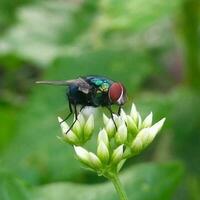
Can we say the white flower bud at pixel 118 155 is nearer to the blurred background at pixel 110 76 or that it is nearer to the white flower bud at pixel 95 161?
the white flower bud at pixel 95 161

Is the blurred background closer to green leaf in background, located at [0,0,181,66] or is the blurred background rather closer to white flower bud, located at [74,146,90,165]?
green leaf in background, located at [0,0,181,66]

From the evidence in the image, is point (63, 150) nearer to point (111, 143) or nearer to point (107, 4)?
point (107, 4)

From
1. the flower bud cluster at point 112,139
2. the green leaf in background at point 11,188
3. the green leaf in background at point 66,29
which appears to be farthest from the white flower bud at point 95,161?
the green leaf in background at point 66,29

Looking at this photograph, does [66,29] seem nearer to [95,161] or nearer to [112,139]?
[112,139]

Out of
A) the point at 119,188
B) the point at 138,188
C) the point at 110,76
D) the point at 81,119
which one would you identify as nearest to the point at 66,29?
the point at 110,76

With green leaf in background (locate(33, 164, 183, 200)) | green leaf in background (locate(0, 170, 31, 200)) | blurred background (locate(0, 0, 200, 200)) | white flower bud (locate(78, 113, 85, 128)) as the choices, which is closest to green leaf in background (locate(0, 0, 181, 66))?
blurred background (locate(0, 0, 200, 200))

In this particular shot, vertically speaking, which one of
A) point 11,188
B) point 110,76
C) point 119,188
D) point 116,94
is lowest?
point 110,76
